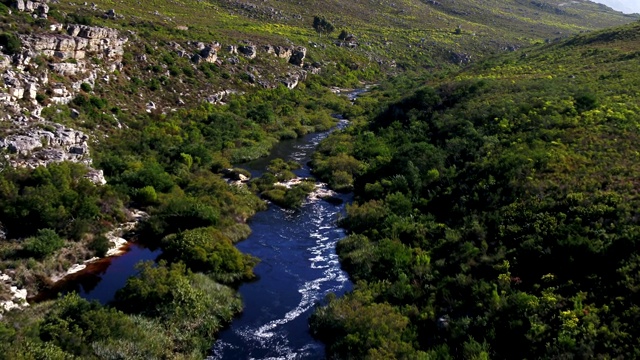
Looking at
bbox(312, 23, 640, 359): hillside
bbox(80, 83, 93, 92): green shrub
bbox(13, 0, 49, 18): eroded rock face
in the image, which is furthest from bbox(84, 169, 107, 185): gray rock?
bbox(13, 0, 49, 18): eroded rock face

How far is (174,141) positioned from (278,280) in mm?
26222

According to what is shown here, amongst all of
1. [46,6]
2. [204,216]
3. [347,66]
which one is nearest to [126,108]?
[46,6]

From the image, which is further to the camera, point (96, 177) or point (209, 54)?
point (209, 54)

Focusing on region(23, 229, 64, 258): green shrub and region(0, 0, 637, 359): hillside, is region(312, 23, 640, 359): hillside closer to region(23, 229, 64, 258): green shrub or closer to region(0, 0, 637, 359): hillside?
region(0, 0, 637, 359): hillside

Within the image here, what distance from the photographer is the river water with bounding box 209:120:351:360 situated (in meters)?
26.2

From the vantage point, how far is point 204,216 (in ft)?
124

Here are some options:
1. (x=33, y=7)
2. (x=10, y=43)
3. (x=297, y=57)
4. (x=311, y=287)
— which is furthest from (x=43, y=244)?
(x=297, y=57)

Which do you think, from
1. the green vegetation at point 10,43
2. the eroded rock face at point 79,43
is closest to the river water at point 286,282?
the green vegetation at point 10,43

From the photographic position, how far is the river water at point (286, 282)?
2620 cm

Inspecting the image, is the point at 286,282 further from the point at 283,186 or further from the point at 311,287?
the point at 283,186

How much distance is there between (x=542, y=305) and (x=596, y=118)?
26.3 metres

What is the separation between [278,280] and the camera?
33031 millimetres

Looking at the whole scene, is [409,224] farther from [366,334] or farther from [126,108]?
[126,108]

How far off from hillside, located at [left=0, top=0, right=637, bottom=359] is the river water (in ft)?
3.64
